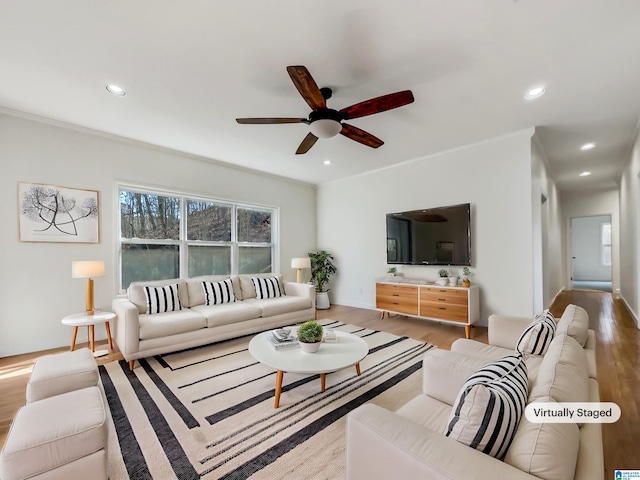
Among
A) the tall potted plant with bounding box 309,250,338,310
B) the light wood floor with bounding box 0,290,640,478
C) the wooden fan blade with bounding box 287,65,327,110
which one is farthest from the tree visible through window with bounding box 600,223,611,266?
the wooden fan blade with bounding box 287,65,327,110

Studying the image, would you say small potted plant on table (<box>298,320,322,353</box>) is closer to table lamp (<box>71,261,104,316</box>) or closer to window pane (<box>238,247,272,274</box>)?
table lamp (<box>71,261,104,316</box>)

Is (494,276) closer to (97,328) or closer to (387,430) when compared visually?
(387,430)

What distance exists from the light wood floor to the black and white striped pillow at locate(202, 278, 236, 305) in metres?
1.14

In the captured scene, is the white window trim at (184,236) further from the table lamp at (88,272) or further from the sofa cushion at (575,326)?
the sofa cushion at (575,326)

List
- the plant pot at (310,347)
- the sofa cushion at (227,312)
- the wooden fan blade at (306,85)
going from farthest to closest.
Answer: the sofa cushion at (227,312) → the plant pot at (310,347) → the wooden fan blade at (306,85)

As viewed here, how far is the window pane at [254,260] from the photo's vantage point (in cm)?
528

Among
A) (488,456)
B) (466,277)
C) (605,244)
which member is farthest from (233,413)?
(605,244)

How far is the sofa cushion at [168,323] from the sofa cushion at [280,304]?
797 millimetres

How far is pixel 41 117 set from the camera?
10.7 feet

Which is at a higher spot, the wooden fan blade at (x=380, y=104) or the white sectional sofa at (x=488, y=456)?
the wooden fan blade at (x=380, y=104)

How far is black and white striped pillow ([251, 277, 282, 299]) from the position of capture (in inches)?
170

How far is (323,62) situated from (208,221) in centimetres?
338

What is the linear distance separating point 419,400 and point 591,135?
4.51 metres

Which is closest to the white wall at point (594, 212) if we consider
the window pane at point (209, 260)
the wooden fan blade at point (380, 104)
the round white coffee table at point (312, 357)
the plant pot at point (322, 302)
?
the plant pot at point (322, 302)
